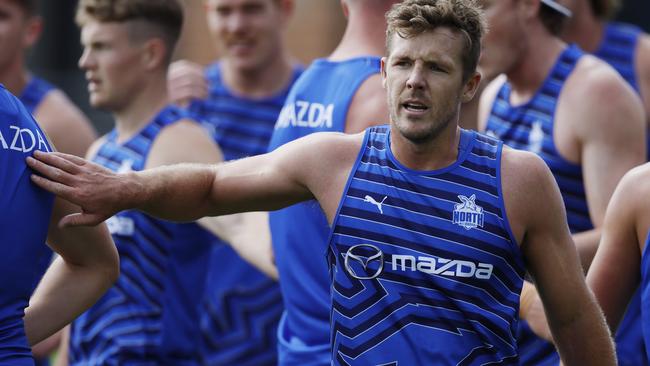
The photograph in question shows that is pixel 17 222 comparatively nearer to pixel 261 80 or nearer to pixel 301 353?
pixel 301 353

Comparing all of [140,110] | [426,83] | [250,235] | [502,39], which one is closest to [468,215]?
[426,83]

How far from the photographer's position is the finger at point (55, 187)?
3.54 metres

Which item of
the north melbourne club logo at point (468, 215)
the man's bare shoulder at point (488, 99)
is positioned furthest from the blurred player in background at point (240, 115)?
the north melbourne club logo at point (468, 215)

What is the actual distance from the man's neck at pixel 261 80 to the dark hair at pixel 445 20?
11.6ft

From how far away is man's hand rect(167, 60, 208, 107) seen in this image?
702 cm

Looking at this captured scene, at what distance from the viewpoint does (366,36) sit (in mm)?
4816

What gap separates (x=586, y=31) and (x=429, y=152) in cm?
340

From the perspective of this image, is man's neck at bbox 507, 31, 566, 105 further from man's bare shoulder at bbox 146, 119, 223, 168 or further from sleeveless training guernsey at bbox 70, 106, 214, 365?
sleeveless training guernsey at bbox 70, 106, 214, 365

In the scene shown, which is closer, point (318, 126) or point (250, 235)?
point (318, 126)

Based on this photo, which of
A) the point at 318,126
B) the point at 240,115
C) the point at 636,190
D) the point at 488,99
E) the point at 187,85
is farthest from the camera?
the point at 240,115

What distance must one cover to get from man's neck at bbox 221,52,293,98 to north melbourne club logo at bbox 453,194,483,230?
3.72m

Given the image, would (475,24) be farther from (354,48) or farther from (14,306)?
(14,306)

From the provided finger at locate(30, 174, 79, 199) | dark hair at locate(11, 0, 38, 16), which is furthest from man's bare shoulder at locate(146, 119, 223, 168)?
finger at locate(30, 174, 79, 199)

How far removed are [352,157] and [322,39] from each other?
12.6 m
